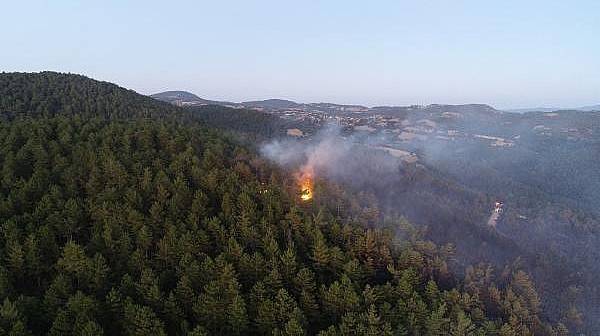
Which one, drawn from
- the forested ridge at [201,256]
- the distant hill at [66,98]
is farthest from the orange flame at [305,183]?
the distant hill at [66,98]

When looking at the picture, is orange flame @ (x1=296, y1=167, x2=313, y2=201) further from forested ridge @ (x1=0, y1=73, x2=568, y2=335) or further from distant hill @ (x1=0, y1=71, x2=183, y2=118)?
distant hill @ (x1=0, y1=71, x2=183, y2=118)

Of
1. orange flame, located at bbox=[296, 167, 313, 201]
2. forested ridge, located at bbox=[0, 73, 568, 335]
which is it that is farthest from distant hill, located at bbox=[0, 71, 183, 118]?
orange flame, located at bbox=[296, 167, 313, 201]

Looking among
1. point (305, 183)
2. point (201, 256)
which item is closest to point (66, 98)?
point (305, 183)

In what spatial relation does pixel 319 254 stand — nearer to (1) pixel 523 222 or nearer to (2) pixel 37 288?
(2) pixel 37 288

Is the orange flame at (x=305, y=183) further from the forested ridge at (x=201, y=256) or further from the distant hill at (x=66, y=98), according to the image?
the distant hill at (x=66, y=98)

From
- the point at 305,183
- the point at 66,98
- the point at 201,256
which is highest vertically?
the point at 66,98

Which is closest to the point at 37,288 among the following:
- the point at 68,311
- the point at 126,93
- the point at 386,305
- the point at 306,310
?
the point at 68,311

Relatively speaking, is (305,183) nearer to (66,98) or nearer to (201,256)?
(201,256)

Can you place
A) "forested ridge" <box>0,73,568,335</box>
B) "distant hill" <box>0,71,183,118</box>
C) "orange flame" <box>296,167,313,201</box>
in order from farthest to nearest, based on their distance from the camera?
"distant hill" <box>0,71,183,118</box> → "orange flame" <box>296,167,313,201</box> → "forested ridge" <box>0,73,568,335</box>
